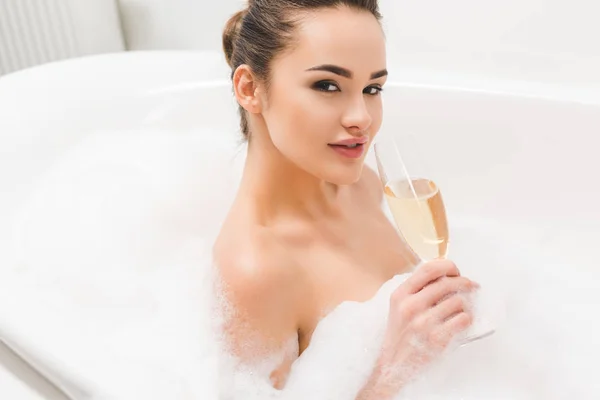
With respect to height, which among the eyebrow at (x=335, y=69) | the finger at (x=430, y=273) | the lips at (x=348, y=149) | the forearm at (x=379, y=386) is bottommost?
the forearm at (x=379, y=386)

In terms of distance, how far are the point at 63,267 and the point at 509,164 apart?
0.97m

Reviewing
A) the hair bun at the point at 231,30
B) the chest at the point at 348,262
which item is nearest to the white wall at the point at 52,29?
the hair bun at the point at 231,30

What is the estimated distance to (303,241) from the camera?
3.15ft

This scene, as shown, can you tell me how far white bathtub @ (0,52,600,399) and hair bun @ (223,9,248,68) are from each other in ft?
1.45

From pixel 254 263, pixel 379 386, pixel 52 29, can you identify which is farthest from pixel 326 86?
pixel 52 29

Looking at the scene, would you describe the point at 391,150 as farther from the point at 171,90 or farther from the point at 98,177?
the point at 171,90

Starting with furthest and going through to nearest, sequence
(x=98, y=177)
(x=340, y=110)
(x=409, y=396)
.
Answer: (x=98, y=177), (x=409, y=396), (x=340, y=110)

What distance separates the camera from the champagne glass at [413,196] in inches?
31.7

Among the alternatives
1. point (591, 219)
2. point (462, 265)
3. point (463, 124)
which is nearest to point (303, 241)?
point (462, 265)

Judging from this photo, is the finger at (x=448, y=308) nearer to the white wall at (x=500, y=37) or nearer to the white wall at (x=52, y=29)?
the white wall at (x=500, y=37)

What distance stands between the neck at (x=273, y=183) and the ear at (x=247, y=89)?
5 centimetres

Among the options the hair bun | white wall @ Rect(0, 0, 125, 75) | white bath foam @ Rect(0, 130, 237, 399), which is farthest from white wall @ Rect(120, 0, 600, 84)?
white wall @ Rect(0, 0, 125, 75)

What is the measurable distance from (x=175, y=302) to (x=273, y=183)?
302mm

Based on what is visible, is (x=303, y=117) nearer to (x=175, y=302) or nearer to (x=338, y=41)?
(x=338, y=41)
